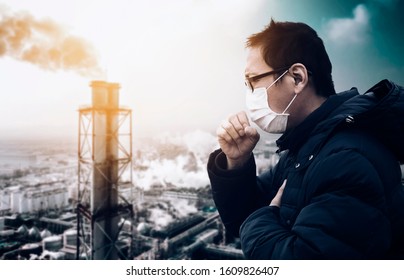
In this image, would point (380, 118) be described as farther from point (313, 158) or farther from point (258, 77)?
point (258, 77)

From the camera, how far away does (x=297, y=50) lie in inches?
38.1

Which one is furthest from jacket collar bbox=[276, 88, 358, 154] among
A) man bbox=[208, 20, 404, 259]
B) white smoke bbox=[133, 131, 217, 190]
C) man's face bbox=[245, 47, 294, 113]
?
white smoke bbox=[133, 131, 217, 190]

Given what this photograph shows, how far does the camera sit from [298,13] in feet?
5.68

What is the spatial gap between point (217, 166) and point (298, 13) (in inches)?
43.7

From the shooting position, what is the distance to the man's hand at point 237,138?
1.06 metres

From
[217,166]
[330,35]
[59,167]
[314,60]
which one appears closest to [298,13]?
[330,35]

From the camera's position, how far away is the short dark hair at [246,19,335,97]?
966 millimetres

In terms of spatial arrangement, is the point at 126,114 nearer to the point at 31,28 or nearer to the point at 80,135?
the point at 80,135

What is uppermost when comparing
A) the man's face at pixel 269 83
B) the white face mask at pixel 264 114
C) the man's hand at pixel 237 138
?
the man's face at pixel 269 83

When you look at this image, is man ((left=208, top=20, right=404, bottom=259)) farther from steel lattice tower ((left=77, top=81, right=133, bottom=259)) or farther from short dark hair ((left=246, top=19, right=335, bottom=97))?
steel lattice tower ((left=77, top=81, right=133, bottom=259))

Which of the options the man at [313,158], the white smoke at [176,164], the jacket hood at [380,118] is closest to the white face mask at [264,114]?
the man at [313,158]

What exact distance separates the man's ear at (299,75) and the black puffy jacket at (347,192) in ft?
0.35

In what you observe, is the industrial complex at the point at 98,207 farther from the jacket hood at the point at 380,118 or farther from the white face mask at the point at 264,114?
the jacket hood at the point at 380,118
